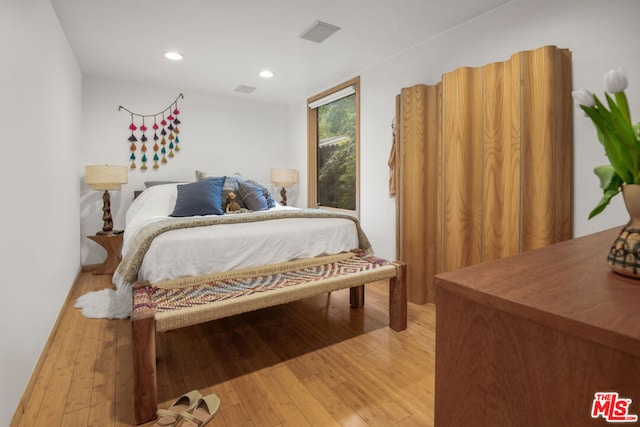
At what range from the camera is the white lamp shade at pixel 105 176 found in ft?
11.1

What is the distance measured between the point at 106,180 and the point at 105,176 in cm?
4

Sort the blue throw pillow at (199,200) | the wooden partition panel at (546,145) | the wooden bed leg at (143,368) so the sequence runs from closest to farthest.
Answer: the wooden bed leg at (143,368)
the wooden partition panel at (546,145)
the blue throw pillow at (199,200)

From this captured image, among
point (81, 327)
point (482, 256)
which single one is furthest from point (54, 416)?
point (482, 256)

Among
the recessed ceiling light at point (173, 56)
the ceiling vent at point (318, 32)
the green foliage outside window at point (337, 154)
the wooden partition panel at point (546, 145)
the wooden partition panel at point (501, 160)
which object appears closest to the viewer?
the wooden partition panel at point (546, 145)

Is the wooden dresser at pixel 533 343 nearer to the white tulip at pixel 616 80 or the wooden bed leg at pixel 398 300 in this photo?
the white tulip at pixel 616 80

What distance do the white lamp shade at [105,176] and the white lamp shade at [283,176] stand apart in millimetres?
1839

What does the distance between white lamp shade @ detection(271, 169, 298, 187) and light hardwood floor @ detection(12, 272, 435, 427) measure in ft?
7.92

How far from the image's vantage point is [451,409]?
2.21ft

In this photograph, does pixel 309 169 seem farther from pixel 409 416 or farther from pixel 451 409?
pixel 451 409

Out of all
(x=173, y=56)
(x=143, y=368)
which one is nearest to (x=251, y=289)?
(x=143, y=368)

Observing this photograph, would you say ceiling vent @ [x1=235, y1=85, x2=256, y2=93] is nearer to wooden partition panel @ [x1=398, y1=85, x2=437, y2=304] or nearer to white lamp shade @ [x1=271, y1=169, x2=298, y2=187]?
white lamp shade @ [x1=271, y1=169, x2=298, y2=187]

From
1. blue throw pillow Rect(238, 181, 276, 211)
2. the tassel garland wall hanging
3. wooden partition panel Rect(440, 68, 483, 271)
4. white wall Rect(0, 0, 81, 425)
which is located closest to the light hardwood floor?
white wall Rect(0, 0, 81, 425)

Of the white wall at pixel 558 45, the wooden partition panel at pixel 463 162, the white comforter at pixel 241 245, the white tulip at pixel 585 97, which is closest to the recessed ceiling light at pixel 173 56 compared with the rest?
the white comforter at pixel 241 245

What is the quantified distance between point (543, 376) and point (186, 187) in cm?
315
